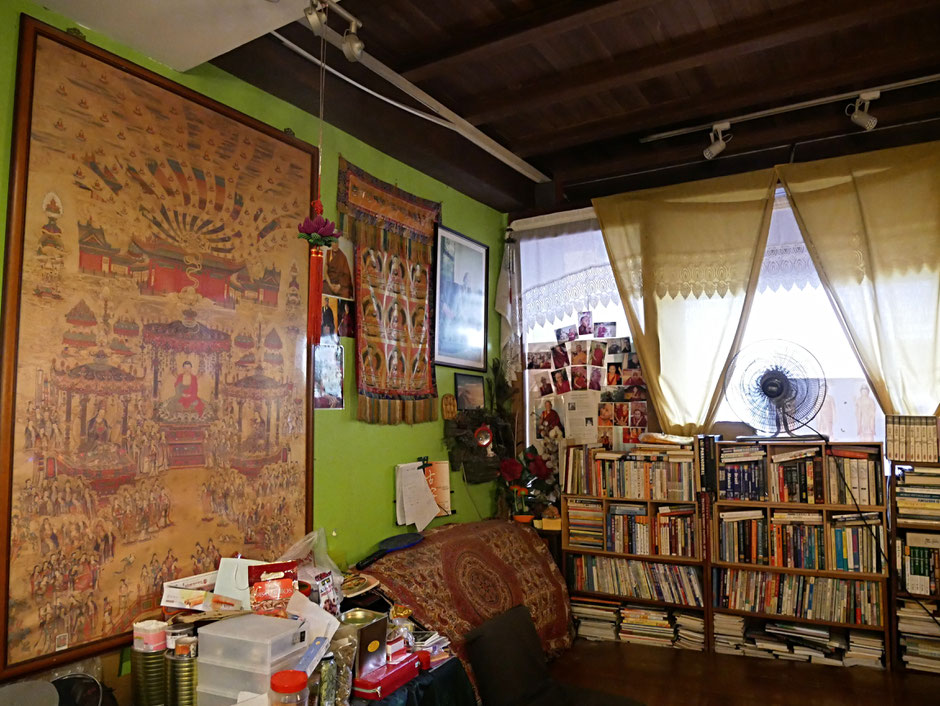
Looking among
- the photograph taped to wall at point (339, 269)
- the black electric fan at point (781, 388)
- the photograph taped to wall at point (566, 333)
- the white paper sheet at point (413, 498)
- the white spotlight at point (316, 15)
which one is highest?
the white spotlight at point (316, 15)

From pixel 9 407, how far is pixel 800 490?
11.6 feet

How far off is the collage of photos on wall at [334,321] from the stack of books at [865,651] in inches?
113

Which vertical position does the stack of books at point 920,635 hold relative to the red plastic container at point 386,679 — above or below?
below

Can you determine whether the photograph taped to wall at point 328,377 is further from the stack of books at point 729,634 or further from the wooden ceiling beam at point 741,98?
the stack of books at point 729,634

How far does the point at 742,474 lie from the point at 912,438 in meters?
0.83

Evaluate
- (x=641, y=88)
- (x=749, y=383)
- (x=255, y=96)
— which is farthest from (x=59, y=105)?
(x=749, y=383)

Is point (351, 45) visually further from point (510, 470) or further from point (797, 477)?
point (797, 477)

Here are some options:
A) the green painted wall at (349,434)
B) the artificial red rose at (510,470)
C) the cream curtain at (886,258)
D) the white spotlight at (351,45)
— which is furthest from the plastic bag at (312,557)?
the cream curtain at (886,258)

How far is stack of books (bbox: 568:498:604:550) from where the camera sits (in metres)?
4.08

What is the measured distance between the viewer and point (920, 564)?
3.34 m

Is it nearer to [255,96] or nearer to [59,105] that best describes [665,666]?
[255,96]

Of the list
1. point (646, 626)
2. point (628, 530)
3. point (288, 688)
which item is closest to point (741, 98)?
point (628, 530)

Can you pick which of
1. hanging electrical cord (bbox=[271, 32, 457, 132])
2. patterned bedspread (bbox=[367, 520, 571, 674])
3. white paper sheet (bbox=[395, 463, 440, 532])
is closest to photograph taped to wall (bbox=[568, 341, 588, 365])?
patterned bedspread (bbox=[367, 520, 571, 674])

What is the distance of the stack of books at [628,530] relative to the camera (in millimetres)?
3951
